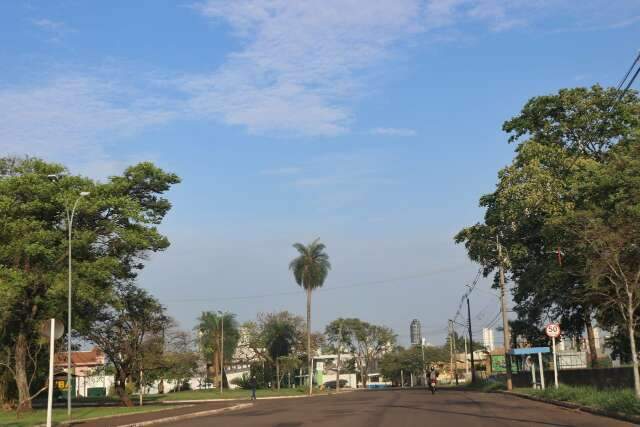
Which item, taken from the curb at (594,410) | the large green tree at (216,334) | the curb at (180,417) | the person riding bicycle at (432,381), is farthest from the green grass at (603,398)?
the large green tree at (216,334)

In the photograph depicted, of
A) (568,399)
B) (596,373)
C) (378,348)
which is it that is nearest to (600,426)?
(568,399)

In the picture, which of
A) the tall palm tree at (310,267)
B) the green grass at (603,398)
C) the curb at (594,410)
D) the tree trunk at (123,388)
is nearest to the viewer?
the curb at (594,410)

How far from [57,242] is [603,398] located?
30.1m

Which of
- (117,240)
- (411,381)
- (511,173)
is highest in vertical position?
(511,173)

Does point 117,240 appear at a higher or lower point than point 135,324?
higher

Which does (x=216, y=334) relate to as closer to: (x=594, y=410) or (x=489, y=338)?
(x=489, y=338)

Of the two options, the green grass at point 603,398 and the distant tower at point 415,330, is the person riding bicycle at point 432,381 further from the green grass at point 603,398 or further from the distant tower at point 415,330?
the distant tower at point 415,330

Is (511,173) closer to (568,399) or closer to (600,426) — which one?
(568,399)

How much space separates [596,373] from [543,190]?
403 inches

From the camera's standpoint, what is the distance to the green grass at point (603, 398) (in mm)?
20023

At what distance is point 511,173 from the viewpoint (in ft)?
132

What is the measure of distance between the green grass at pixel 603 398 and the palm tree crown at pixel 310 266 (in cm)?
4301

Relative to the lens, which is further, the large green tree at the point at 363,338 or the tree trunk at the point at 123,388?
the large green tree at the point at 363,338

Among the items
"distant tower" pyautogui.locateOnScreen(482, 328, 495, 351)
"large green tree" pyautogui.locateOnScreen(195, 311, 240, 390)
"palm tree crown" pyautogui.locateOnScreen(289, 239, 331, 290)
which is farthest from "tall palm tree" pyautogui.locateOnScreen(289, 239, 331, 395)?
"distant tower" pyautogui.locateOnScreen(482, 328, 495, 351)
